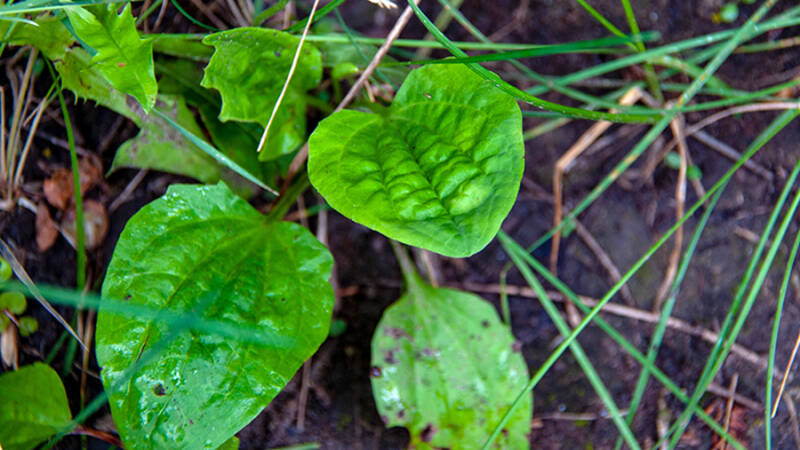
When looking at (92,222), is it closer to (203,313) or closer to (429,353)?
(203,313)

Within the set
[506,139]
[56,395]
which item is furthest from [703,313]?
[56,395]

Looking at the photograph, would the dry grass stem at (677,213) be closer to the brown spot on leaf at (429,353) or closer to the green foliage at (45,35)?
the brown spot on leaf at (429,353)

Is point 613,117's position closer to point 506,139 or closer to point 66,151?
point 506,139

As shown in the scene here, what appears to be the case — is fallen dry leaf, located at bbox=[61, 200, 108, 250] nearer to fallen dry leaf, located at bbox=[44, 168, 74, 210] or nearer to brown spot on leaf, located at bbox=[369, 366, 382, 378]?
fallen dry leaf, located at bbox=[44, 168, 74, 210]

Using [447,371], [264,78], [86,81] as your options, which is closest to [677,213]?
[447,371]

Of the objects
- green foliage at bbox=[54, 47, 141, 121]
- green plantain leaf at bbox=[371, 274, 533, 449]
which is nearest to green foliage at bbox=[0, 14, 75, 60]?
green foliage at bbox=[54, 47, 141, 121]

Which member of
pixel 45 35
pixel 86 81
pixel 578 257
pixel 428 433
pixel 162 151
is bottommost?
pixel 428 433

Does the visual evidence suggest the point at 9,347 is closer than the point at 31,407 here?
No
